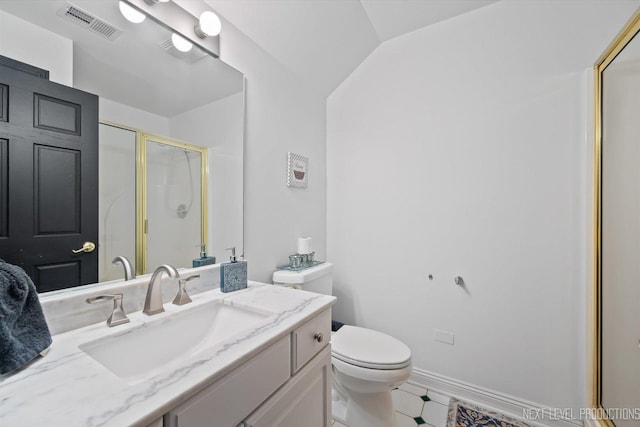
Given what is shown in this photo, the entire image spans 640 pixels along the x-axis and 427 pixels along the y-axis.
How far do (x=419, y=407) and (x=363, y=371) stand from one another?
0.65 m

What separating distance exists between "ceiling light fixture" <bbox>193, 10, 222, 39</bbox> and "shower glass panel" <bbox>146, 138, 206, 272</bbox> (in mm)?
535

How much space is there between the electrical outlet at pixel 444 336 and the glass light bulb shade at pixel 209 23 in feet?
6.88

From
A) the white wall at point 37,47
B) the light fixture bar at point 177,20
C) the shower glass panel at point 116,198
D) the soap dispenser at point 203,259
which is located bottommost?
the soap dispenser at point 203,259

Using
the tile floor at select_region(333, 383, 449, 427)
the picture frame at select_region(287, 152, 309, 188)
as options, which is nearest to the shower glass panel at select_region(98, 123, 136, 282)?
the picture frame at select_region(287, 152, 309, 188)

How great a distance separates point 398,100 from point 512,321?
1.56 m

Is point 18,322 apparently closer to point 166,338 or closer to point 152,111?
point 166,338

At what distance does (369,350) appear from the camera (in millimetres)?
1324

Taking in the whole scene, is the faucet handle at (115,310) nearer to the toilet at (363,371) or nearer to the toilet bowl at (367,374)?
the toilet at (363,371)

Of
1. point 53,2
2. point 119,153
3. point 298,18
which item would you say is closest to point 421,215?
point 298,18

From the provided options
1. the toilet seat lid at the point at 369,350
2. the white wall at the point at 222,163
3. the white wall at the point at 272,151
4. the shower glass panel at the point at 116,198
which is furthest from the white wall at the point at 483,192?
the shower glass panel at the point at 116,198

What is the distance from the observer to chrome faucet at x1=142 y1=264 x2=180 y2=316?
88 cm

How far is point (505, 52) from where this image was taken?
150 centimetres

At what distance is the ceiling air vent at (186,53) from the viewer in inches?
43.0

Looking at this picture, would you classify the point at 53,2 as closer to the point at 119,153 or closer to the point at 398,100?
the point at 119,153
